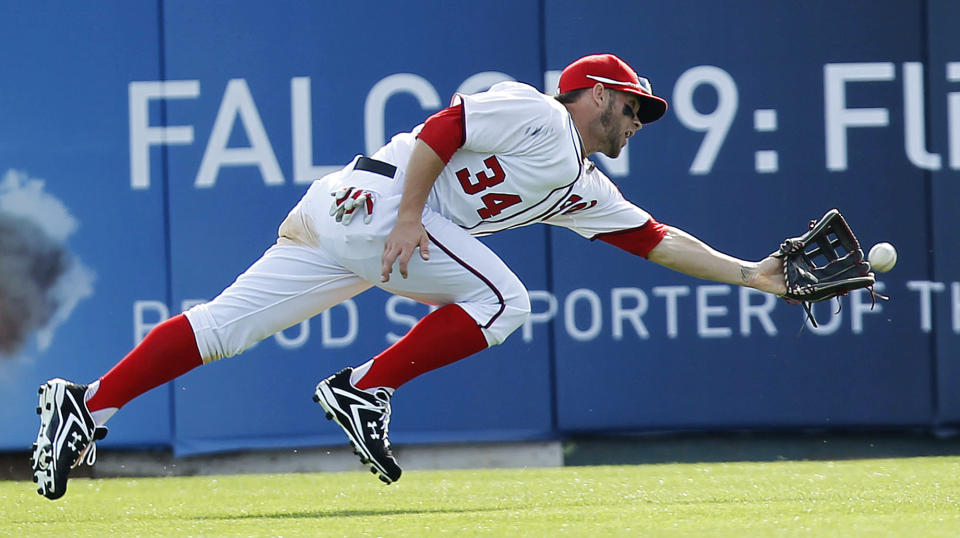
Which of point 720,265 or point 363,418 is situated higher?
point 720,265

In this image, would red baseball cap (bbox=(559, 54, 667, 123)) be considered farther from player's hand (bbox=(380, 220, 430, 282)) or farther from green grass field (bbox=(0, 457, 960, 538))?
green grass field (bbox=(0, 457, 960, 538))

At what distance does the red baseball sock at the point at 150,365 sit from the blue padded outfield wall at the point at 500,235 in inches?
81.0

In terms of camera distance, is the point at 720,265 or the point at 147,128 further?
the point at 147,128

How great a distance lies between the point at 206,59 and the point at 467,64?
1.13m

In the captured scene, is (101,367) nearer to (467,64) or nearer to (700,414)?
(467,64)

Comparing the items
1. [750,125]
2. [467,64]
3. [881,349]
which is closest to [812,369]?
[881,349]

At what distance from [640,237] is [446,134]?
87 centimetres

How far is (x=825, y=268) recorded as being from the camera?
4.13 m

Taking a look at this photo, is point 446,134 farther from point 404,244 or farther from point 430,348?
point 430,348

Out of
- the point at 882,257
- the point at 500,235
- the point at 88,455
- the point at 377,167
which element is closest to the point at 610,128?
the point at 377,167

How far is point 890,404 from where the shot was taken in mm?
5879

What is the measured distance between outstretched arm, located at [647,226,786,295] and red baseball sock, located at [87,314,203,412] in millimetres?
1462

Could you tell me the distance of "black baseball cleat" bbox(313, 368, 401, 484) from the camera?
366 centimetres

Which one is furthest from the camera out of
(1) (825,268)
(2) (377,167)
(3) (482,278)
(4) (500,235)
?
(4) (500,235)
